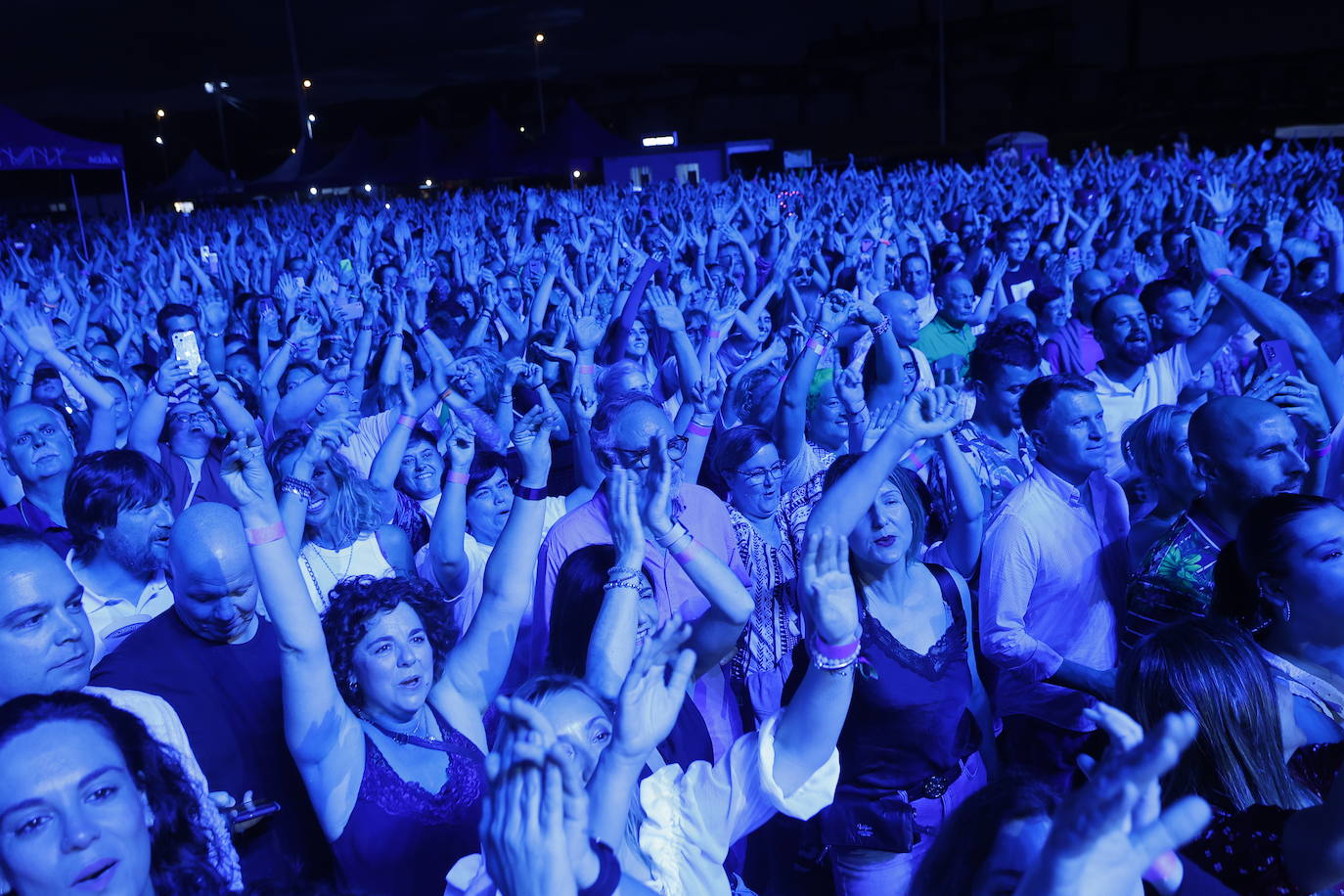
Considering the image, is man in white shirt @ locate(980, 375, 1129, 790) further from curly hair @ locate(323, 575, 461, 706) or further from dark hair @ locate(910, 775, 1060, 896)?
curly hair @ locate(323, 575, 461, 706)

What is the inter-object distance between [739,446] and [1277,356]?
7.14ft

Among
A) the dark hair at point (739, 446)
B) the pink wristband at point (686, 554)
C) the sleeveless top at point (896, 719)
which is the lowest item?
the sleeveless top at point (896, 719)

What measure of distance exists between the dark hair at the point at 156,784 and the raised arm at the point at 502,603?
0.70m

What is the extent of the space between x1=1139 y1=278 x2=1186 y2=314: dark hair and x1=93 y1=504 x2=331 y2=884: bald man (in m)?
3.61

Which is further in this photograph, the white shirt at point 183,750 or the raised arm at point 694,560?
the raised arm at point 694,560

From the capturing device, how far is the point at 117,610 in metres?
2.52

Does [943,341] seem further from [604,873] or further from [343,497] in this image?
[604,873]

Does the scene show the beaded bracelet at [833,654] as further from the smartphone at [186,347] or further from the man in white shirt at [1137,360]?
the smartphone at [186,347]

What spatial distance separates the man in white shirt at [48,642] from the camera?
5.83 ft

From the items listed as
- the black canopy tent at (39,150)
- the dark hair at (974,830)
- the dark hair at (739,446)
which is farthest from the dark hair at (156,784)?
the black canopy tent at (39,150)

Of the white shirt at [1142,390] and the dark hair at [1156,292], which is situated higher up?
the dark hair at [1156,292]

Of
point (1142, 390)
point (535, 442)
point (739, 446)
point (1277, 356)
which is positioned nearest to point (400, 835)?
point (535, 442)

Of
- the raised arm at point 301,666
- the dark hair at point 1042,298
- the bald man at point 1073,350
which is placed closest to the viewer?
the raised arm at point 301,666

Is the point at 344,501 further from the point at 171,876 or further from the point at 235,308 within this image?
the point at 235,308
